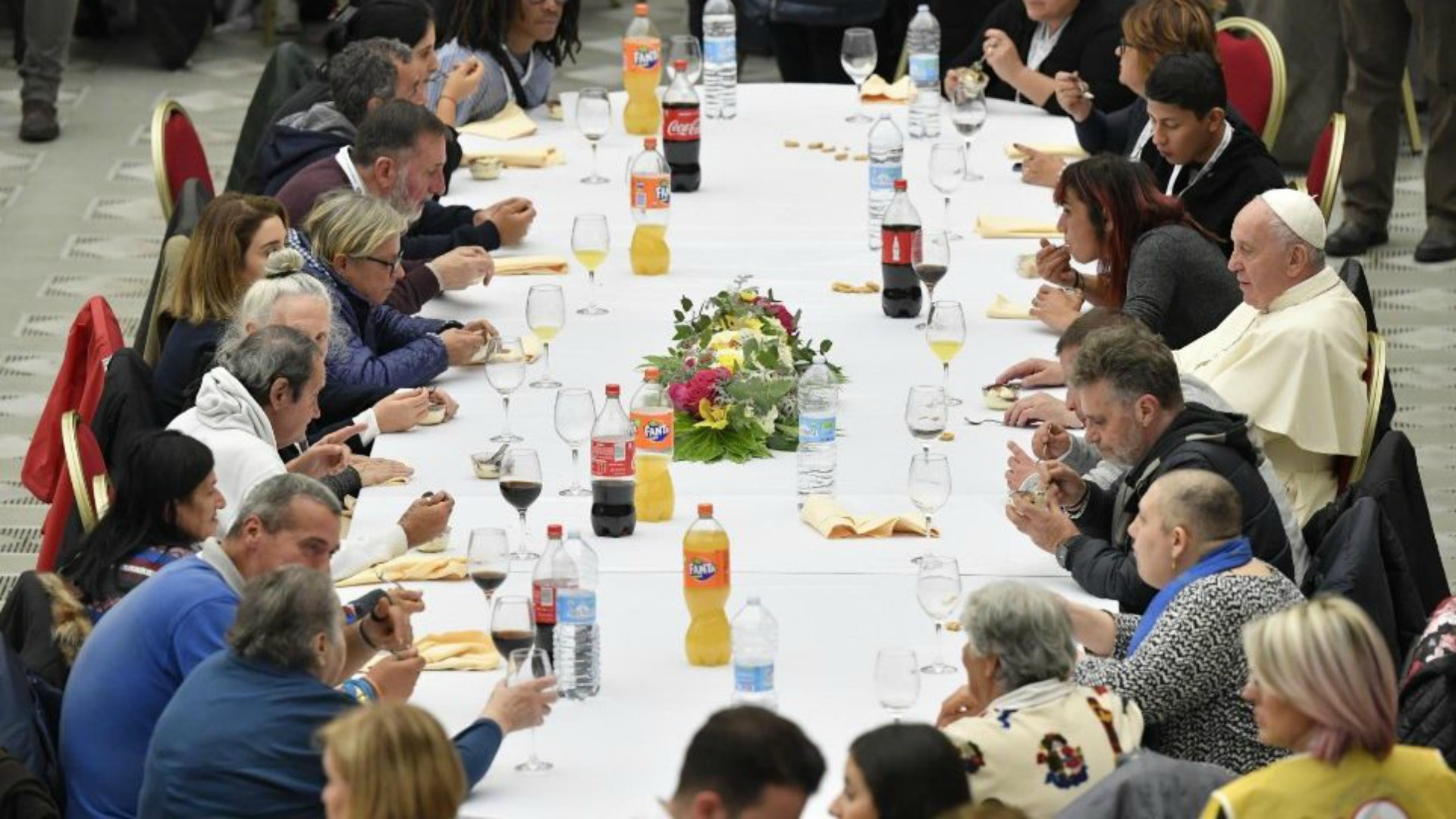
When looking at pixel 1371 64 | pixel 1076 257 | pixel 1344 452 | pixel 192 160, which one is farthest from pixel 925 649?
pixel 1371 64

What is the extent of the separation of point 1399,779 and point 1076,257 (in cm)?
279

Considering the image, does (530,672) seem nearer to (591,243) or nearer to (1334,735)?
(1334,735)

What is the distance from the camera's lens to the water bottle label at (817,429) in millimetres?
4688

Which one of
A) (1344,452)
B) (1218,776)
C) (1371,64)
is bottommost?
(1371,64)

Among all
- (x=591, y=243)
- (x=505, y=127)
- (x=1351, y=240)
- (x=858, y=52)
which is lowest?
(x=1351, y=240)

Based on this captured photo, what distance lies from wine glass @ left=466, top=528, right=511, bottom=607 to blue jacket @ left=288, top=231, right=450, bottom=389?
136cm

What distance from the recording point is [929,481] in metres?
4.38

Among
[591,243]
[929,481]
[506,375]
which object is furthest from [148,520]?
[591,243]

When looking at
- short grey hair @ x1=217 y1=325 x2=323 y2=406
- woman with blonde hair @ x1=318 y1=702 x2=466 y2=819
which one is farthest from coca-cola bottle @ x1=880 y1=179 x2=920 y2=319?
woman with blonde hair @ x1=318 y1=702 x2=466 y2=819

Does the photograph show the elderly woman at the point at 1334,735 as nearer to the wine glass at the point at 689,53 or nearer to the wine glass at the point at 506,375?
the wine glass at the point at 506,375

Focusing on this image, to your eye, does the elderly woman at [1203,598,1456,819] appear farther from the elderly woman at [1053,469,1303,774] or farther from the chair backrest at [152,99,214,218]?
the chair backrest at [152,99,214,218]

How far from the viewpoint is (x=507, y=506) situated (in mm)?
4684

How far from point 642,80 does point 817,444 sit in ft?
9.65

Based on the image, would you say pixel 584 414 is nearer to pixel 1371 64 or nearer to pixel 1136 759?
pixel 1136 759
